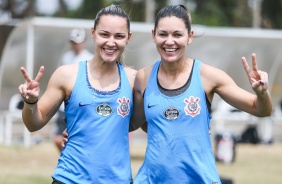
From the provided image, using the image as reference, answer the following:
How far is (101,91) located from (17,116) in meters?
13.6

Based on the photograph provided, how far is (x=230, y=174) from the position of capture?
13047mm

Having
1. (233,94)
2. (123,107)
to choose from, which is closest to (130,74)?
(123,107)

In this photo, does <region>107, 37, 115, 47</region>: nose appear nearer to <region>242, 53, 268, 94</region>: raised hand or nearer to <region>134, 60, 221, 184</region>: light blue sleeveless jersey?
<region>134, 60, 221, 184</region>: light blue sleeveless jersey

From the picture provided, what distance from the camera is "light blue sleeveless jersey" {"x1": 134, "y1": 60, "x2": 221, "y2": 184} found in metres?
5.65

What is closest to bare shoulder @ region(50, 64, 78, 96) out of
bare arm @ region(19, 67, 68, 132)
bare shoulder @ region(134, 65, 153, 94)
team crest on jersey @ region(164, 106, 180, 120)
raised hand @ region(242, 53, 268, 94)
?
bare arm @ region(19, 67, 68, 132)

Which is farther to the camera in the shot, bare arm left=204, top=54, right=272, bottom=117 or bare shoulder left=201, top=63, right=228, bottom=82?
bare shoulder left=201, top=63, right=228, bottom=82

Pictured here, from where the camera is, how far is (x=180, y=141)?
5648 millimetres

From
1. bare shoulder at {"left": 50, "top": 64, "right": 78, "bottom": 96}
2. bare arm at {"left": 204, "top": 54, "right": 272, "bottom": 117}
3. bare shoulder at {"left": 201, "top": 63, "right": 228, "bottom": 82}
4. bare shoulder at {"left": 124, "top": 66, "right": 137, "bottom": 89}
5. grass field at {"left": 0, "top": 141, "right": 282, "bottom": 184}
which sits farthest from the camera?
grass field at {"left": 0, "top": 141, "right": 282, "bottom": 184}

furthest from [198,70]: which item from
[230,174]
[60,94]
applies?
[230,174]

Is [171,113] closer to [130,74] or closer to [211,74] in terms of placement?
[211,74]

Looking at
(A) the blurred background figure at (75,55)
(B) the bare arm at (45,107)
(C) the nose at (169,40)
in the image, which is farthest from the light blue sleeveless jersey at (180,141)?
(A) the blurred background figure at (75,55)

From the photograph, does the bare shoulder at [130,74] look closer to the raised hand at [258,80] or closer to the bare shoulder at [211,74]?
the bare shoulder at [211,74]

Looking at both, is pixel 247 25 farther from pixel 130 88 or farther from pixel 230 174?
pixel 130 88

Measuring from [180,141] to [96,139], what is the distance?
1.98 feet
